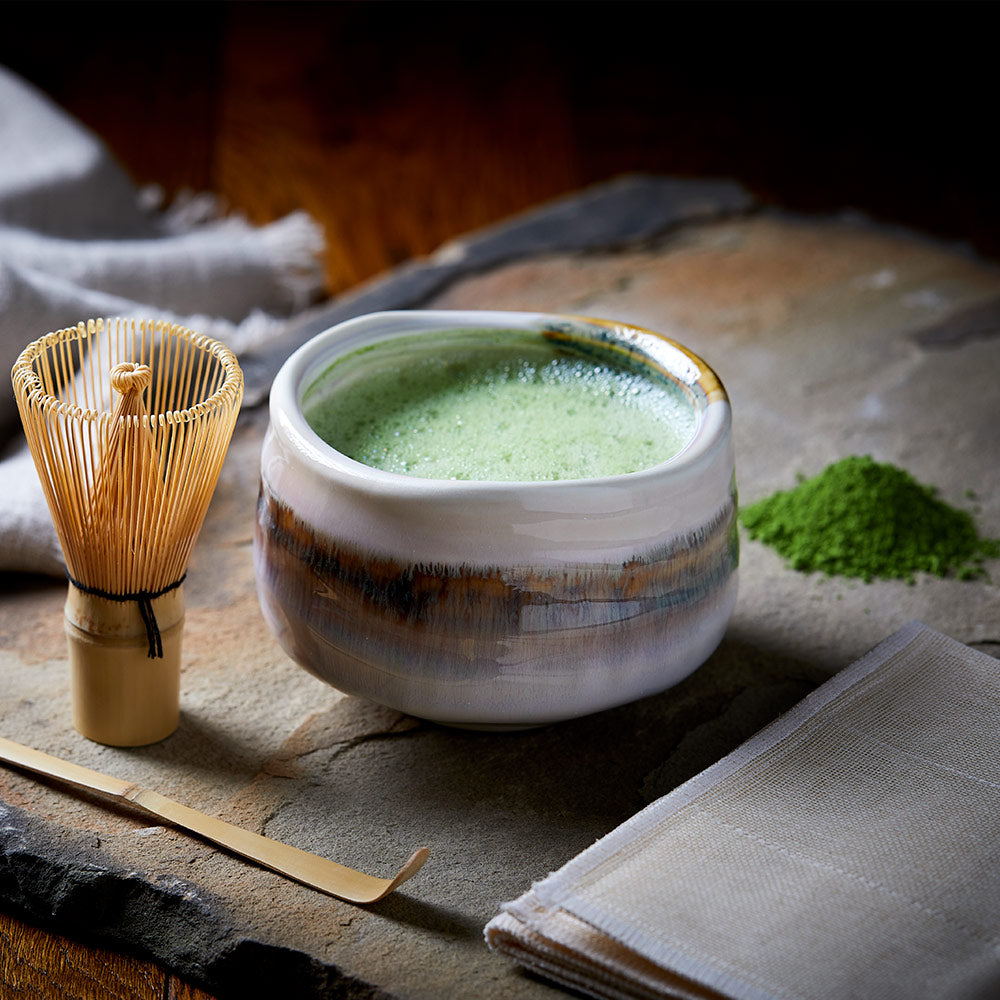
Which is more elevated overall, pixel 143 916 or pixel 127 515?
pixel 127 515

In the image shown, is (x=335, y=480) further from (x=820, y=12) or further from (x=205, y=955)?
(x=820, y=12)

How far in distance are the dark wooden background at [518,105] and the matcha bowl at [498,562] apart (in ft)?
2.26

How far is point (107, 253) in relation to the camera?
1.02 m

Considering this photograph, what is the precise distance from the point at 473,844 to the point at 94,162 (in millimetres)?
800

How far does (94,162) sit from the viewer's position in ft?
3.81

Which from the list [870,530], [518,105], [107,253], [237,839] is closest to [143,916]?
[237,839]

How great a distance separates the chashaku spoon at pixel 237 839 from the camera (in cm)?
54

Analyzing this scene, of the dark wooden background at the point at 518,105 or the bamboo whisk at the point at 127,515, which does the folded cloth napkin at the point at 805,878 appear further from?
the dark wooden background at the point at 518,105

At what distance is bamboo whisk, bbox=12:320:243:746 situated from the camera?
55 cm

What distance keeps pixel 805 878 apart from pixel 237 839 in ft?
0.74

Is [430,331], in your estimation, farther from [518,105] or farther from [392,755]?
[518,105]

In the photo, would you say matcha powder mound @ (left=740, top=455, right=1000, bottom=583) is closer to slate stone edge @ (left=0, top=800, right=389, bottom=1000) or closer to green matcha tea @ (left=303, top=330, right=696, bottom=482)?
green matcha tea @ (left=303, top=330, right=696, bottom=482)

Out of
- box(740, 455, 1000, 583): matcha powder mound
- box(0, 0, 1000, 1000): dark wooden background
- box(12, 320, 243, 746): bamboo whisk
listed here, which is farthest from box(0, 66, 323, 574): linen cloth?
box(740, 455, 1000, 583): matcha powder mound

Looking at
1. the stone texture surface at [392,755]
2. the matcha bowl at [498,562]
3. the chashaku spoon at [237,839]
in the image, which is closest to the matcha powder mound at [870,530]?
the stone texture surface at [392,755]
